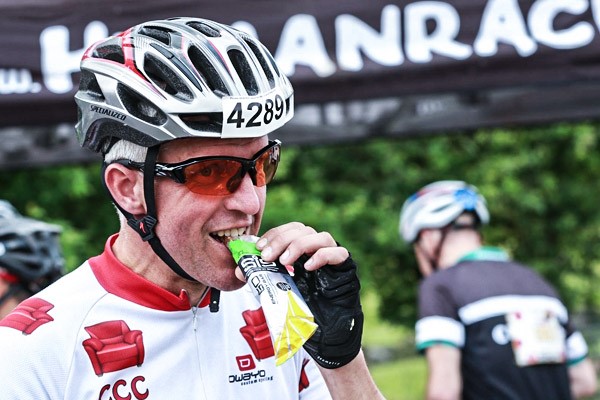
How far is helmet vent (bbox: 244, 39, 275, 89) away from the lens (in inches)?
95.3

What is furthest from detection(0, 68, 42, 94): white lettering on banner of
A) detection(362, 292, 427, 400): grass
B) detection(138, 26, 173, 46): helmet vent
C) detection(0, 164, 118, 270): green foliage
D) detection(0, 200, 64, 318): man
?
detection(362, 292, 427, 400): grass

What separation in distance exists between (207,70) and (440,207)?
2.84m

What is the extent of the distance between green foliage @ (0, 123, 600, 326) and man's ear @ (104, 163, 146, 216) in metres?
4.62

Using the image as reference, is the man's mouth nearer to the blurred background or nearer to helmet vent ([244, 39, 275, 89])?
helmet vent ([244, 39, 275, 89])

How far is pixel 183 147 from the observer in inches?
91.1

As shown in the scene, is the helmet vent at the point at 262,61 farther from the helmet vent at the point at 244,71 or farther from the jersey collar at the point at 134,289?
the jersey collar at the point at 134,289

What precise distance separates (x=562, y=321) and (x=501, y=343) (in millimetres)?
379

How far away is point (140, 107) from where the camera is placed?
2.34 meters

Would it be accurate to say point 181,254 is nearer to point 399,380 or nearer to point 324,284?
point 324,284

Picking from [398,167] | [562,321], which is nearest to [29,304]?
[562,321]

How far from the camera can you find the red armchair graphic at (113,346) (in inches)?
87.7

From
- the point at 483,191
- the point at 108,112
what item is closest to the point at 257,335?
the point at 108,112

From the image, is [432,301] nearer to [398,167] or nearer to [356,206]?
[356,206]

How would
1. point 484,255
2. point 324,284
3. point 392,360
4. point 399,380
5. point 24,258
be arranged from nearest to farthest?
1. point 324,284
2. point 24,258
3. point 484,255
4. point 399,380
5. point 392,360
